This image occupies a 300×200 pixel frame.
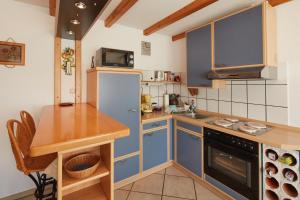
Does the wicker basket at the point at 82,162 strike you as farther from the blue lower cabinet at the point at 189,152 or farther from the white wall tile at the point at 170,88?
the white wall tile at the point at 170,88

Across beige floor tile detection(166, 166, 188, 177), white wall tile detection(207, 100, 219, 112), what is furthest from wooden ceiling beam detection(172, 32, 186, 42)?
beige floor tile detection(166, 166, 188, 177)

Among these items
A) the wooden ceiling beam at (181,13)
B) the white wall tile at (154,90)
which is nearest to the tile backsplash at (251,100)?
the white wall tile at (154,90)

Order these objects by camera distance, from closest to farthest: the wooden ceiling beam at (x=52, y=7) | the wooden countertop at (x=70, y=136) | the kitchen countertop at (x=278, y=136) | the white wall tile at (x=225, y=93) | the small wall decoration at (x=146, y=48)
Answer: the wooden countertop at (x=70, y=136), the kitchen countertop at (x=278, y=136), the wooden ceiling beam at (x=52, y=7), the white wall tile at (x=225, y=93), the small wall decoration at (x=146, y=48)

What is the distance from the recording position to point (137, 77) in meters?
2.16

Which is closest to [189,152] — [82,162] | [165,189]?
[165,189]

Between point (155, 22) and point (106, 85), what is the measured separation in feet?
4.37

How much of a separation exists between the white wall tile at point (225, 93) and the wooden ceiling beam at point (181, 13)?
1132 mm

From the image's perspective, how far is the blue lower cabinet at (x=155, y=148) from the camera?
92.0 inches

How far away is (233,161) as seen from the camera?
1770mm

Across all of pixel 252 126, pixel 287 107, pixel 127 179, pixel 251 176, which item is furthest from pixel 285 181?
pixel 127 179

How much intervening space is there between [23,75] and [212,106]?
2618 mm

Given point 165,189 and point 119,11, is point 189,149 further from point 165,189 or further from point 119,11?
point 119,11

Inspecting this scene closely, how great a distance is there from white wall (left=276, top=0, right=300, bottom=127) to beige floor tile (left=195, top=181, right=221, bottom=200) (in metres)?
1.21

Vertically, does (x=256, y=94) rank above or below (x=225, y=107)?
above
